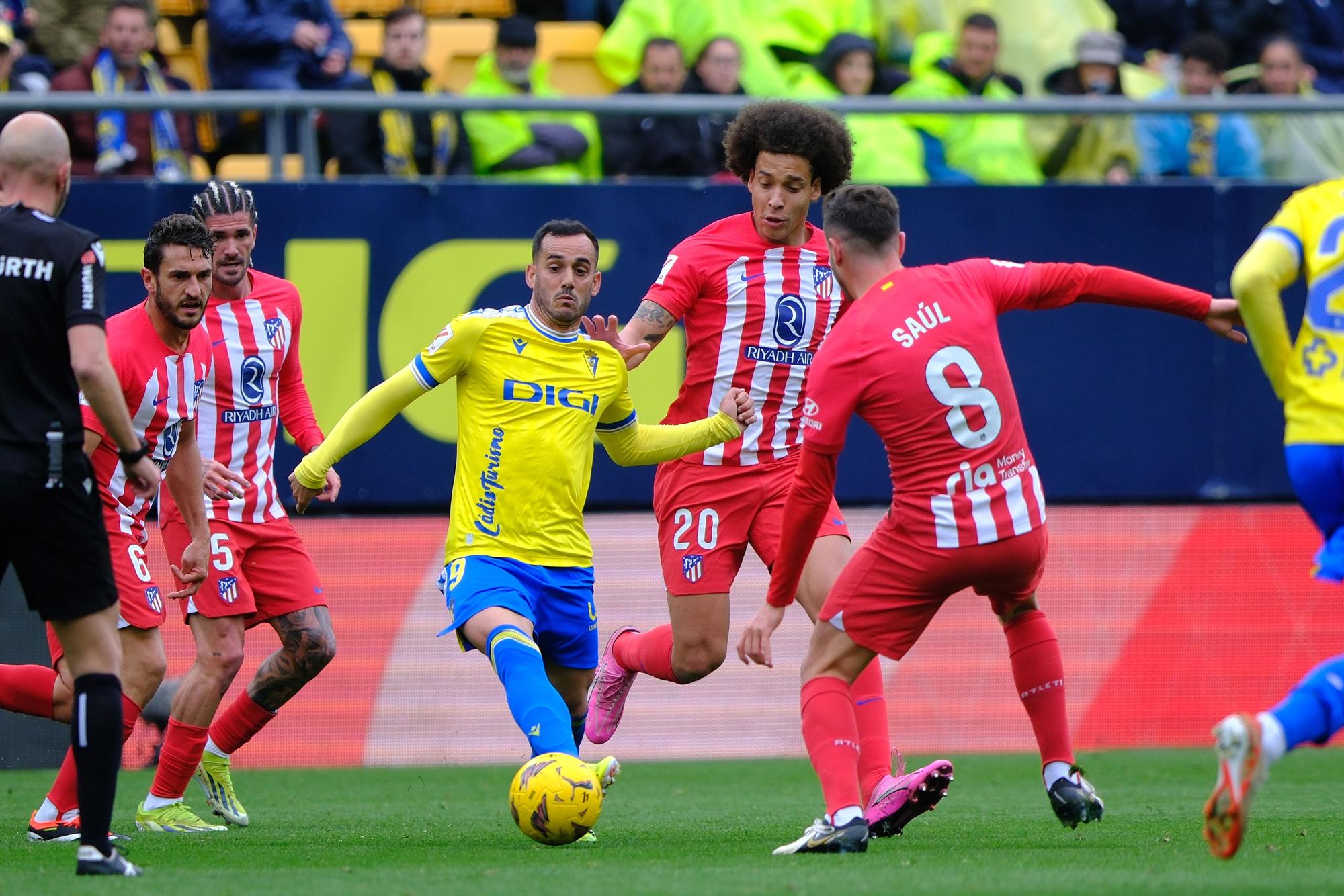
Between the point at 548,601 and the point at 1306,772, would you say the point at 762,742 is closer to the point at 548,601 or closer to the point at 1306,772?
the point at 1306,772

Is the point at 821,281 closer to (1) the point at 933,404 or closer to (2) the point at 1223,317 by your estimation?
(1) the point at 933,404

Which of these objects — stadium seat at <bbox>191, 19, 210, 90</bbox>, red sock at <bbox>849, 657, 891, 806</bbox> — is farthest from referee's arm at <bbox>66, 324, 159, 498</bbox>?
stadium seat at <bbox>191, 19, 210, 90</bbox>

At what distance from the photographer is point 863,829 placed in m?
5.93

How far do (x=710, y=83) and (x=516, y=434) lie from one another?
5744mm

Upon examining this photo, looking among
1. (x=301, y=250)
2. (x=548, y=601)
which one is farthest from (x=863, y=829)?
(x=301, y=250)

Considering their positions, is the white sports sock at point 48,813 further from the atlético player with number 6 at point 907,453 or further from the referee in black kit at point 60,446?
the atlético player with number 6 at point 907,453

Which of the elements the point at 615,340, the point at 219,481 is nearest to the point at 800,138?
the point at 615,340

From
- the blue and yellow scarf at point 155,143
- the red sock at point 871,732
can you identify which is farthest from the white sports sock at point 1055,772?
the blue and yellow scarf at point 155,143

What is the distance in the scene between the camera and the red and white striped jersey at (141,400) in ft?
22.7

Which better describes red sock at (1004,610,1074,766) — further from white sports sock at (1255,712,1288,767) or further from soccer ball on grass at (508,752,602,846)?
soccer ball on grass at (508,752,602,846)

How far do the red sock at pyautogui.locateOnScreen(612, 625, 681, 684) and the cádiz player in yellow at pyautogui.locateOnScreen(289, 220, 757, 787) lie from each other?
0.85 m

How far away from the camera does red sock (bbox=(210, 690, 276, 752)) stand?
7.60 meters

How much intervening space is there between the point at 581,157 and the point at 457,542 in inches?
196

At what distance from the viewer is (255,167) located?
10.7 metres
